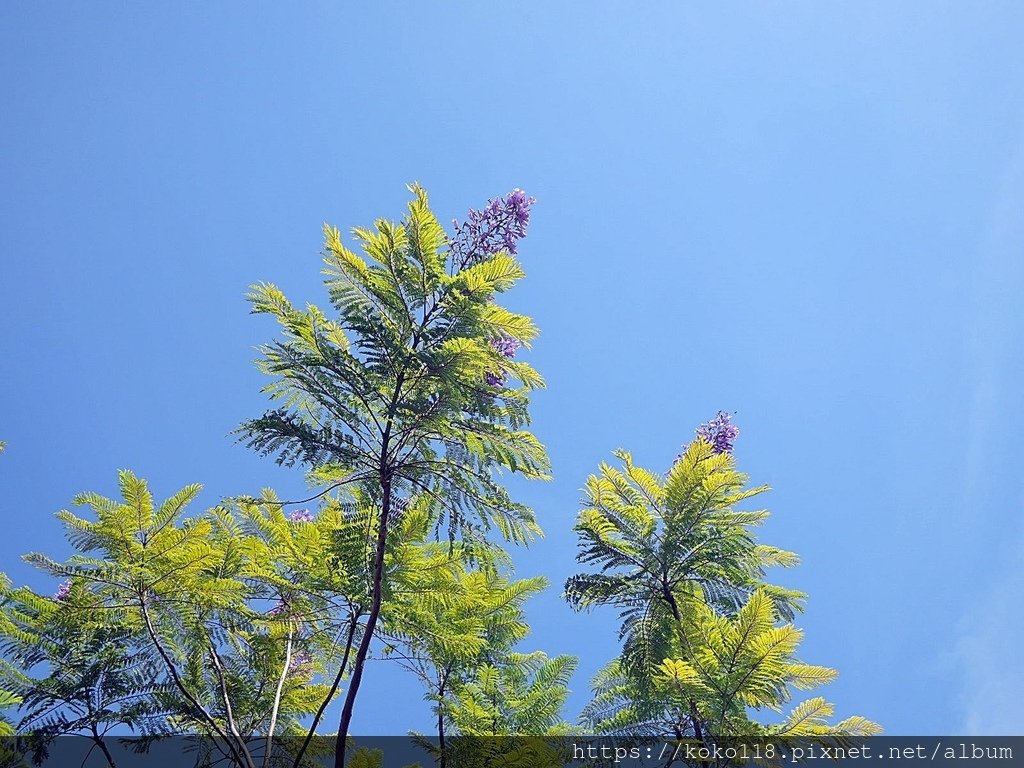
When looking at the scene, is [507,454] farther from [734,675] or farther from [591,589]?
[734,675]

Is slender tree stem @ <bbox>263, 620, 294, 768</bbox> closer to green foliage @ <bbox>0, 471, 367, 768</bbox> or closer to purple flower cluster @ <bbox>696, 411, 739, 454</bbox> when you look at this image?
green foliage @ <bbox>0, 471, 367, 768</bbox>

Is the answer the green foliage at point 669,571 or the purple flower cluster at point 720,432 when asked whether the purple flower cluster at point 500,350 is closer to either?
the green foliage at point 669,571

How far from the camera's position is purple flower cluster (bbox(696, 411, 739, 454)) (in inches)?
384

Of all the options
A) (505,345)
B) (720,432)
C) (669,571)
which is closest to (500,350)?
(505,345)

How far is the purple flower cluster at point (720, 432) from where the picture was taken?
9.75m

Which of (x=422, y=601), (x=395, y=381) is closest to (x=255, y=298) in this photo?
(x=395, y=381)

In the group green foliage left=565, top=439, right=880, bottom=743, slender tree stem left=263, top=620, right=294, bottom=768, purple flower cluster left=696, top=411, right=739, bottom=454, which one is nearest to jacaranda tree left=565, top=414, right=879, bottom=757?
green foliage left=565, top=439, right=880, bottom=743

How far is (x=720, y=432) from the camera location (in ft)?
32.4

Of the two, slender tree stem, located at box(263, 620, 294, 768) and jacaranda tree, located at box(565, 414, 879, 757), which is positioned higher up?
jacaranda tree, located at box(565, 414, 879, 757)

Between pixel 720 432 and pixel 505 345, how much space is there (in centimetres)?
396

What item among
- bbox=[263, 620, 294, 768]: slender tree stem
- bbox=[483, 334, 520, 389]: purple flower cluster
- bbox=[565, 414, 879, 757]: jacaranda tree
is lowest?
bbox=[263, 620, 294, 768]: slender tree stem

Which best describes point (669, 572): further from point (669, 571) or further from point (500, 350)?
point (500, 350)

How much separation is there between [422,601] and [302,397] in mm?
2495

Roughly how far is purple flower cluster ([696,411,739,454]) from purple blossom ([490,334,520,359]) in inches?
135
